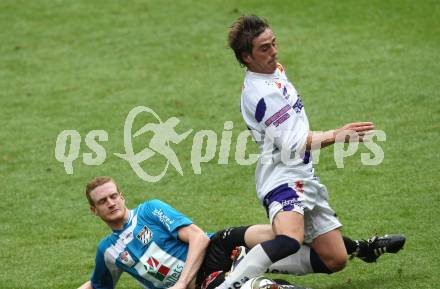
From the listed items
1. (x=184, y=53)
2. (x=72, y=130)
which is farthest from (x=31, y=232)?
(x=184, y=53)

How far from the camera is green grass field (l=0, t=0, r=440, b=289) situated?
721 centimetres

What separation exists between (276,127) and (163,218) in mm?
957

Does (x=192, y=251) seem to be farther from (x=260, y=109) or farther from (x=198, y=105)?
(x=198, y=105)

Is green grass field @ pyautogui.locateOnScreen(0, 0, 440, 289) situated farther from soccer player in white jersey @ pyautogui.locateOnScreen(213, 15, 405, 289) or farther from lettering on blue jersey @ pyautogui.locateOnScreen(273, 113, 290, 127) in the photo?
lettering on blue jersey @ pyautogui.locateOnScreen(273, 113, 290, 127)

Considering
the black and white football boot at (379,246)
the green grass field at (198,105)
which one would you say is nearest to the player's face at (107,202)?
the green grass field at (198,105)

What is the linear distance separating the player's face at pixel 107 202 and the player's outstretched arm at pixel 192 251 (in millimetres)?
411

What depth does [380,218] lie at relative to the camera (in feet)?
23.9

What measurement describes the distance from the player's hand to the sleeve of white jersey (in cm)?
24

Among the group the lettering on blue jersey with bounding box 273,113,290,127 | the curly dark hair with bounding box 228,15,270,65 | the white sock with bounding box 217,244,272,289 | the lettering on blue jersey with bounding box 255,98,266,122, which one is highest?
the curly dark hair with bounding box 228,15,270,65

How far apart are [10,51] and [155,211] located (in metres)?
7.22

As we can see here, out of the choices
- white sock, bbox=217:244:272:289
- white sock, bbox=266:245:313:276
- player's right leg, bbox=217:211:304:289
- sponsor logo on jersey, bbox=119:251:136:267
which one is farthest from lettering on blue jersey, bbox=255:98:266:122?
sponsor logo on jersey, bbox=119:251:136:267

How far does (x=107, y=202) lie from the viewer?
5.88m

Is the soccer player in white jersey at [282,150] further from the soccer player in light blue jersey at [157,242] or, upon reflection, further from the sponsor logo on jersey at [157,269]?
the sponsor logo on jersey at [157,269]

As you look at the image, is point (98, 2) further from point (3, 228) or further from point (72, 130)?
point (3, 228)
